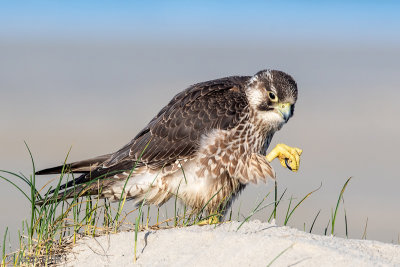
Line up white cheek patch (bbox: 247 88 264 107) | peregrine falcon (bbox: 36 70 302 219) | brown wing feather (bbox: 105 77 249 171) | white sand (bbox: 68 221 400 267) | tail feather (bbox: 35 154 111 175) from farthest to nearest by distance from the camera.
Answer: tail feather (bbox: 35 154 111 175) < white cheek patch (bbox: 247 88 264 107) < brown wing feather (bbox: 105 77 249 171) < peregrine falcon (bbox: 36 70 302 219) < white sand (bbox: 68 221 400 267)

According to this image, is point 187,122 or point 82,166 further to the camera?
point 82,166

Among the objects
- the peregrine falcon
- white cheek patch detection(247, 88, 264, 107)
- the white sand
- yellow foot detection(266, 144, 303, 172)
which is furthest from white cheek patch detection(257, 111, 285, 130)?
the white sand

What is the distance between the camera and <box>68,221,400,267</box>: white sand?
366 cm

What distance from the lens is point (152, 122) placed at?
21.0 feet

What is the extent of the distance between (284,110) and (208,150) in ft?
2.82

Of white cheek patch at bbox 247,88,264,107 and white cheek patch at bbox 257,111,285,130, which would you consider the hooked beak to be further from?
white cheek patch at bbox 247,88,264,107

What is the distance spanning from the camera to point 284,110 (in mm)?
5895

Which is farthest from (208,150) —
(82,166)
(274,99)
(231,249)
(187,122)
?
(231,249)

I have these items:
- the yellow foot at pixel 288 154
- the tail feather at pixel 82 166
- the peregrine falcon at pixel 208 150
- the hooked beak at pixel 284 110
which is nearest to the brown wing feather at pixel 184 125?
the peregrine falcon at pixel 208 150

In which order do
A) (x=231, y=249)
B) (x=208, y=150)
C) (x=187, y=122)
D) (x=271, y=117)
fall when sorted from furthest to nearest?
(x=187, y=122) → (x=271, y=117) → (x=208, y=150) → (x=231, y=249)

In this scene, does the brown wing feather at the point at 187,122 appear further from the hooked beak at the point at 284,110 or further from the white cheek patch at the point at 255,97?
the hooked beak at the point at 284,110

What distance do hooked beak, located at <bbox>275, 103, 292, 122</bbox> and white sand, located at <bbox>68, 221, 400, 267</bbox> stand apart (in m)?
1.70

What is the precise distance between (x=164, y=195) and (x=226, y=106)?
1.03 m

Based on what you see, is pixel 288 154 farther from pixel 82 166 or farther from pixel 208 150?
pixel 82 166
